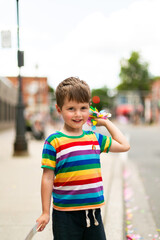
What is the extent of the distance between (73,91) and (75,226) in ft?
2.96

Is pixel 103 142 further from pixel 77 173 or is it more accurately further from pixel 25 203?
pixel 25 203

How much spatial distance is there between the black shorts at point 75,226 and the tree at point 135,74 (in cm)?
6616

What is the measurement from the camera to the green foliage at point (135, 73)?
219 feet

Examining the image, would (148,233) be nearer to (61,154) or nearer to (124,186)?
(61,154)

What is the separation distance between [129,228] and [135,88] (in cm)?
6551

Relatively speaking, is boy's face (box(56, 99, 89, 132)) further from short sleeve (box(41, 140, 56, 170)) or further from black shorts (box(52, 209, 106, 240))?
black shorts (box(52, 209, 106, 240))

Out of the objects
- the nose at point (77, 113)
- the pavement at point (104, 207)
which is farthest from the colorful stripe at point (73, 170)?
the pavement at point (104, 207)

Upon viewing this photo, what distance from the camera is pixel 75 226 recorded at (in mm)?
2146

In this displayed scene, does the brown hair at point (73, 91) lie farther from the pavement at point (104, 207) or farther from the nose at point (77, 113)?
the pavement at point (104, 207)

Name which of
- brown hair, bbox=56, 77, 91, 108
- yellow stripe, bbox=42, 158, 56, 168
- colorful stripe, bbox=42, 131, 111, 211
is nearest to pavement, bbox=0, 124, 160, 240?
colorful stripe, bbox=42, 131, 111, 211

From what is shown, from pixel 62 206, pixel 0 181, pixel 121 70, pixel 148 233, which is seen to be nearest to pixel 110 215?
pixel 148 233

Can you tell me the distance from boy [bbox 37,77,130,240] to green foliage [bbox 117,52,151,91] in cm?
6631

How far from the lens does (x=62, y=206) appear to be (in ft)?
6.99

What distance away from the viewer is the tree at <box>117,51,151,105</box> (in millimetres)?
66875
